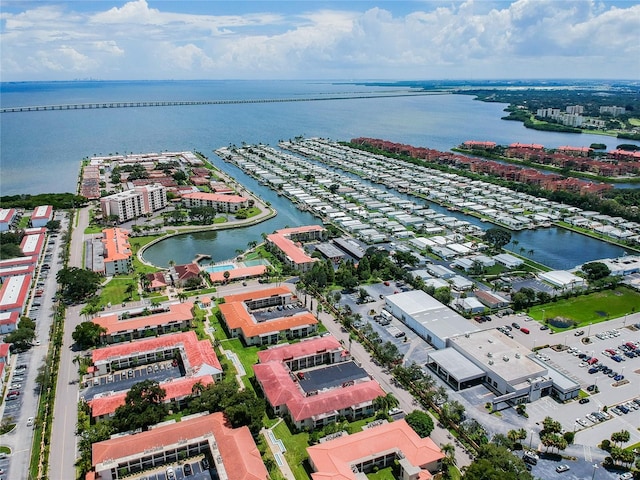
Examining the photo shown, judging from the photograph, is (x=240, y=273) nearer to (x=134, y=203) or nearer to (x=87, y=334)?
(x=87, y=334)

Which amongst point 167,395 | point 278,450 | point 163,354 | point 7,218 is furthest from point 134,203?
point 278,450

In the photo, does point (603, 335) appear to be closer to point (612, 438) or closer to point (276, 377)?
point (612, 438)

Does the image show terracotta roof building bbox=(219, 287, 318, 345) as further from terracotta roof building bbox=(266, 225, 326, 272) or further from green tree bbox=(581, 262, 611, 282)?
green tree bbox=(581, 262, 611, 282)

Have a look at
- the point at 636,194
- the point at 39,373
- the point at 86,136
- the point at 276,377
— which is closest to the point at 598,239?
the point at 636,194

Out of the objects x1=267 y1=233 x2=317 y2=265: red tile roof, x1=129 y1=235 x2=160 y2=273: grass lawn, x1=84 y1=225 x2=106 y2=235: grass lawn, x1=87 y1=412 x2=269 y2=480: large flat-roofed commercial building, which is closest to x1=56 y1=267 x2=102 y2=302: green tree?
x1=129 y1=235 x2=160 y2=273: grass lawn

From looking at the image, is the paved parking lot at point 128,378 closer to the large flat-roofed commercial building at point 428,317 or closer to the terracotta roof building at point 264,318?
the terracotta roof building at point 264,318

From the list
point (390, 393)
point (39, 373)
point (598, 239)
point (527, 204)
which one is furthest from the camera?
point (527, 204)
